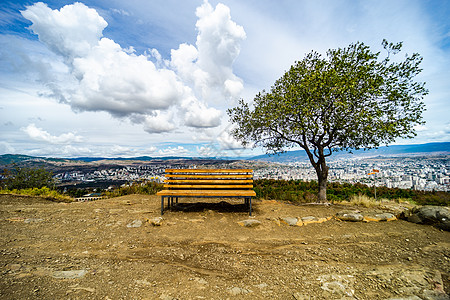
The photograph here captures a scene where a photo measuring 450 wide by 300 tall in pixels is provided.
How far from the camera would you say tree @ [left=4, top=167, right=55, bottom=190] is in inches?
486

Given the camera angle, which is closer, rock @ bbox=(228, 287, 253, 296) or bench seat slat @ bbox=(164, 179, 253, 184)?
rock @ bbox=(228, 287, 253, 296)

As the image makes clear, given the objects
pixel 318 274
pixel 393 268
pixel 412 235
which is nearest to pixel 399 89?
pixel 412 235

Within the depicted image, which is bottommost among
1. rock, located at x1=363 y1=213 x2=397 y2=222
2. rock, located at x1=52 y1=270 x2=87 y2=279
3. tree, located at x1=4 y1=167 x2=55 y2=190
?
rock, located at x1=363 y1=213 x2=397 y2=222

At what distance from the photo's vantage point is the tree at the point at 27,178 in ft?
40.5

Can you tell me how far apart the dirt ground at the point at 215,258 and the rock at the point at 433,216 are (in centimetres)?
26

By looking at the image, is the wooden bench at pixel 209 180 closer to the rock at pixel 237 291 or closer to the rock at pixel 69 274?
the rock at pixel 69 274

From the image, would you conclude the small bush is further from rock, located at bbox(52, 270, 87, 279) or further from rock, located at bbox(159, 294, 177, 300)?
rock, located at bbox(159, 294, 177, 300)

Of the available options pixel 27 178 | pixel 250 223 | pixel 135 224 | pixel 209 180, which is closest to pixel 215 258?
pixel 250 223

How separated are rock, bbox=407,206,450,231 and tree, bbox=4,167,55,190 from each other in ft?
60.7

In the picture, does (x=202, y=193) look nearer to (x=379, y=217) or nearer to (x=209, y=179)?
(x=209, y=179)

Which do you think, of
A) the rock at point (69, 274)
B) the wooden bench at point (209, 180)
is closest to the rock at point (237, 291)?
the rock at point (69, 274)

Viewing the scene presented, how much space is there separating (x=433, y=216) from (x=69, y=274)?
867cm

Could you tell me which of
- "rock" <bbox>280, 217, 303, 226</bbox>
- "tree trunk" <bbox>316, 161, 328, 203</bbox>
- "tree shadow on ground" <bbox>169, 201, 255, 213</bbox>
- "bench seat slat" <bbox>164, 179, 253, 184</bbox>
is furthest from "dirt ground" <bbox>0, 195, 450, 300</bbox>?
"tree trunk" <bbox>316, 161, 328, 203</bbox>

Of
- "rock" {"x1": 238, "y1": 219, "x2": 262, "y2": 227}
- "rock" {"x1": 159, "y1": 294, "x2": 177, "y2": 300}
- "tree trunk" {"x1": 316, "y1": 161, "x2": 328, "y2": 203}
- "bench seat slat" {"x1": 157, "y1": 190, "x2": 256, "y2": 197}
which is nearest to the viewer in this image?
"rock" {"x1": 159, "y1": 294, "x2": 177, "y2": 300}
